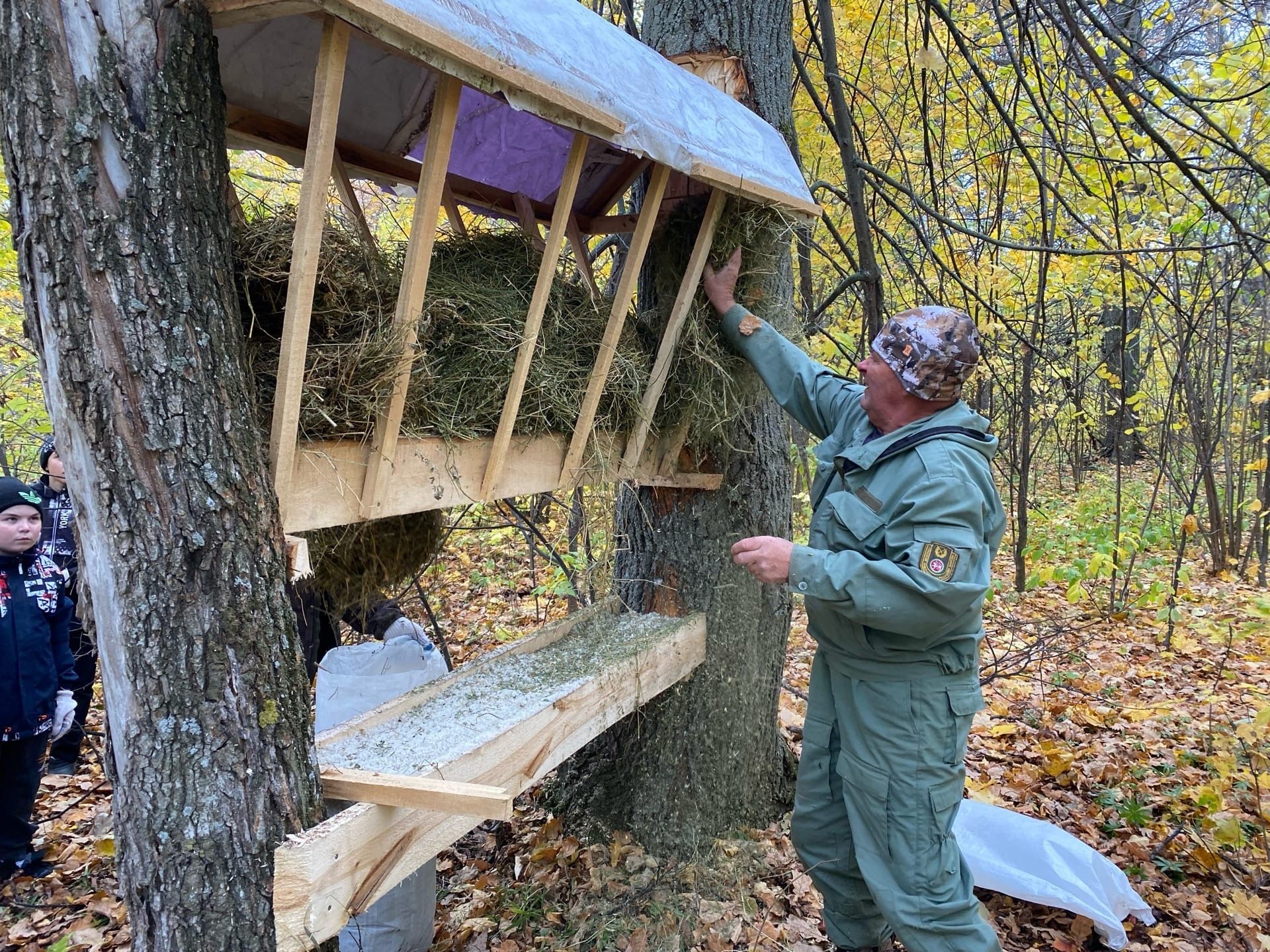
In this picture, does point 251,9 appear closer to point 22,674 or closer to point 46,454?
point 22,674

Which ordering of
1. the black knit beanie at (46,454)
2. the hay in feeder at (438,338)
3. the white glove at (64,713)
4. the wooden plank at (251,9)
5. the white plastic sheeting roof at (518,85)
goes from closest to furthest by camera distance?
the wooden plank at (251,9) < the white plastic sheeting roof at (518,85) < the hay in feeder at (438,338) < the white glove at (64,713) < the black knit beanie at (46,454)

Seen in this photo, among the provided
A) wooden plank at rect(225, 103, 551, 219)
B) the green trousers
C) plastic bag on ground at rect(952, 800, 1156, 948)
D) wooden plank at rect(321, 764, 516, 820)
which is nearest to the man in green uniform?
the green trousers

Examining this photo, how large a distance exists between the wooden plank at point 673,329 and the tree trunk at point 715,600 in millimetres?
373

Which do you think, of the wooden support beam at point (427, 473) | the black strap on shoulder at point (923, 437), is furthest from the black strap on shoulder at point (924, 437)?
the wooden support beam at point (427, 473)

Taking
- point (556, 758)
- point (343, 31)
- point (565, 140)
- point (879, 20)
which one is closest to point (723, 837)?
point (556, 758)

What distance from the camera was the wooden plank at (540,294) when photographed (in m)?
2.02

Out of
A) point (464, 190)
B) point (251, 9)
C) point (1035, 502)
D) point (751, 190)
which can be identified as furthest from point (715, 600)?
point (1035, 502)

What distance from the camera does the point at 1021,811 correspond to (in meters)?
3.56

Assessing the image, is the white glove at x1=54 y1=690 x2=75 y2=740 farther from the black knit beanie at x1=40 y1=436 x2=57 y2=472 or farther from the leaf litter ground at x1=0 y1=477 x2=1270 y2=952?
the black knit beanie at x1=40 y1=436 x2=57 y2=472

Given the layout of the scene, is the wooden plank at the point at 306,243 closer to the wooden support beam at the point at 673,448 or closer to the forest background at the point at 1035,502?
the forest background at the point at 1035,502

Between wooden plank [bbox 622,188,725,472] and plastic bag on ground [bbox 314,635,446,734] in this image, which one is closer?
wooden plank [bbox 622,188,725,472]

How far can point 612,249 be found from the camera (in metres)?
4.78

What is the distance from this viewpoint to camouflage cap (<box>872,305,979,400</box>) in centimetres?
238

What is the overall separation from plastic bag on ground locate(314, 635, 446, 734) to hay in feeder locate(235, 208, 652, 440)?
3.54ft
